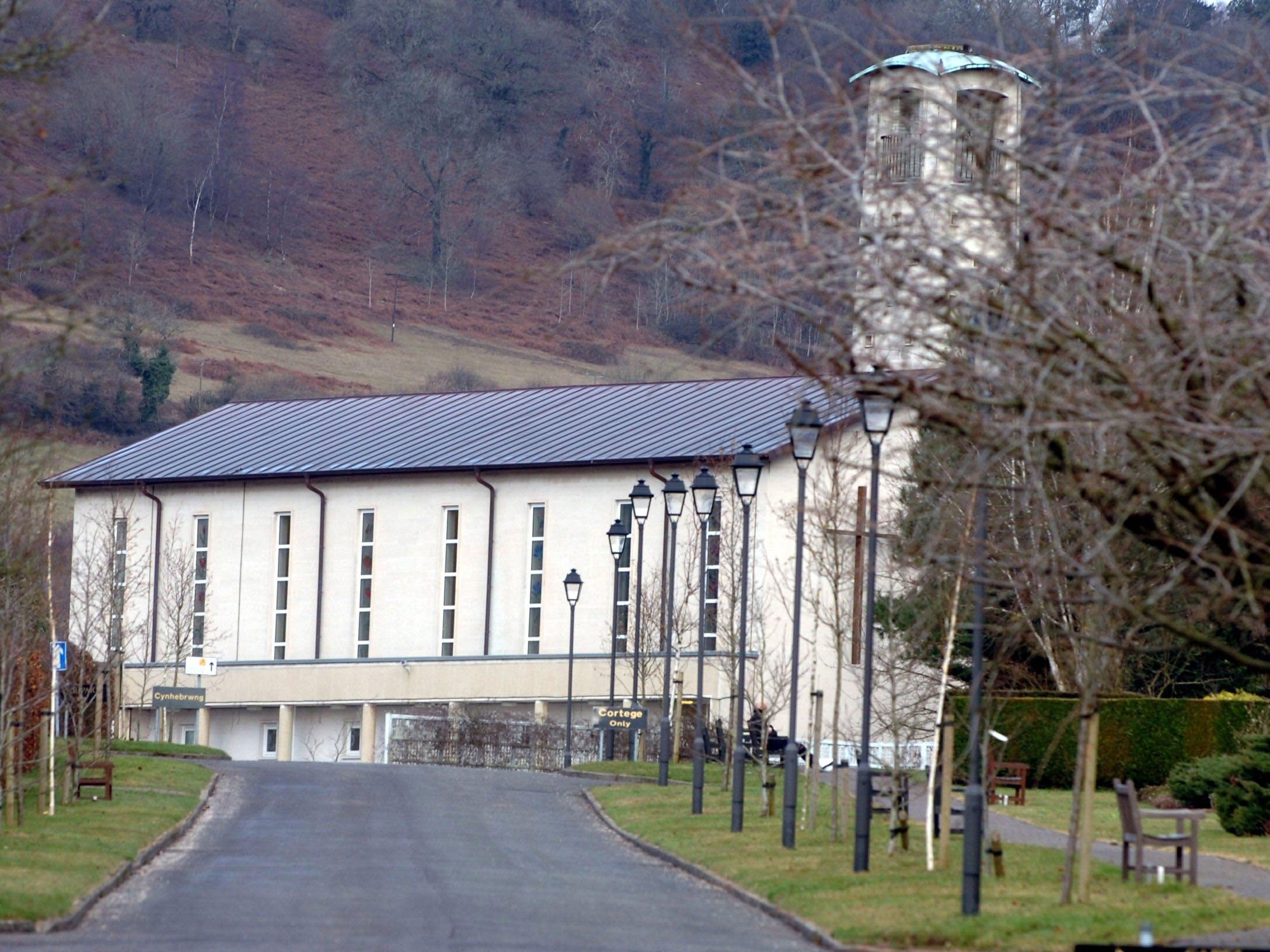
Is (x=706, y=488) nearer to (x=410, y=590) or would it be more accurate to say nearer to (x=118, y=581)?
(x=118, y=581)

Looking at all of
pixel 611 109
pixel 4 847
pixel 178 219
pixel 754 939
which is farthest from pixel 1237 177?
pixel 611 109

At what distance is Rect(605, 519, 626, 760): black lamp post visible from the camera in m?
40.6

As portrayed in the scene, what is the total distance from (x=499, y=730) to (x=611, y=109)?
100.0 m

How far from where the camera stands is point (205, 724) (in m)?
56.7

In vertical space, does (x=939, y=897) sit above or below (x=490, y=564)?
below

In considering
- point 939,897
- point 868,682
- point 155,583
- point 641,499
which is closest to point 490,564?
point 155,583

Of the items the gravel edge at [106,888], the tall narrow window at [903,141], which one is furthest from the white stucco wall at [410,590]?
the tall narrow window at [903,141]

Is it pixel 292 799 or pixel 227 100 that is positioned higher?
pixel 227 100

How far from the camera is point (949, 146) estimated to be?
11.5 m

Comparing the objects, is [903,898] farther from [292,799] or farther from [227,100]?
[227,100]

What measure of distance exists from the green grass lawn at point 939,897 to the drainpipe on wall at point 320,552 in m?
31.9

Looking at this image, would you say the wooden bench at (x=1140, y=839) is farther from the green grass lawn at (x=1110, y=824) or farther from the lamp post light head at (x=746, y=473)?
the lamp post light head at (x=746, y=473)

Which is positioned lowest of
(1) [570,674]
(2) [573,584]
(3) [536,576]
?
(1) [570,674]

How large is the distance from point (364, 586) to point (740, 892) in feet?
124
